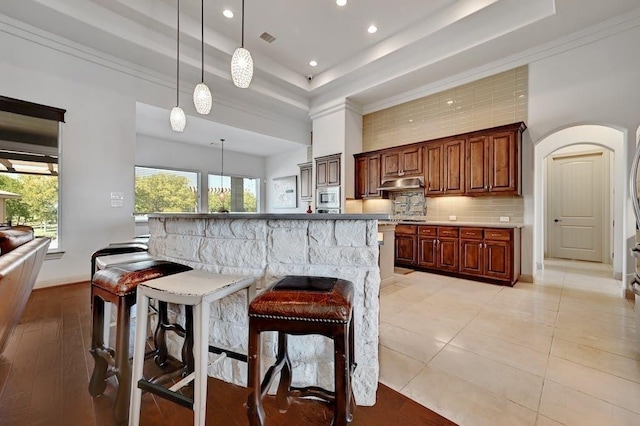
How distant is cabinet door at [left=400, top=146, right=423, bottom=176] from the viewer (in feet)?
16.3

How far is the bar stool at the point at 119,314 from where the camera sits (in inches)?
50.4

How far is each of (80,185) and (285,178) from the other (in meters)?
4.90

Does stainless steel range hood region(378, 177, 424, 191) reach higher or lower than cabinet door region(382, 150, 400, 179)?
lower

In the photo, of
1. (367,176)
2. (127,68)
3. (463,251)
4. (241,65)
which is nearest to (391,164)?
(367,176)

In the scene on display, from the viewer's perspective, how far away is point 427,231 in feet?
15.1

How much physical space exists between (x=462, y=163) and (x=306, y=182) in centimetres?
389

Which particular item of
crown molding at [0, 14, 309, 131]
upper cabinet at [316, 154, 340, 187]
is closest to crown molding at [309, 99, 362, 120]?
crown molding at [0, 14, 309, 131]

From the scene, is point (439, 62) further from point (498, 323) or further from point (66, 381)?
point (66, 381)

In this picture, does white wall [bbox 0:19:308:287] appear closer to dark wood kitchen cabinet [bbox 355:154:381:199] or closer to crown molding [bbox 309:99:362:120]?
crown molding [bbox 309:99:362:120]

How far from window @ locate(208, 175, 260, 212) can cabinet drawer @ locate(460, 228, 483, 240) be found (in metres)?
5.43

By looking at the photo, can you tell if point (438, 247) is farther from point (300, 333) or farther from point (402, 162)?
point (300, 333)

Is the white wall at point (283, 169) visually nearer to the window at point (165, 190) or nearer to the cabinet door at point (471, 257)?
the window at point (165, 190)

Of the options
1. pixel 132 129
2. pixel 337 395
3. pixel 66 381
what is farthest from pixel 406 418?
pixel 132 129

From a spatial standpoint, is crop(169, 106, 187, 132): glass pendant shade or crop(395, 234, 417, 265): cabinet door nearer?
crop(169, 106, 187, 132): glass pendant shade
